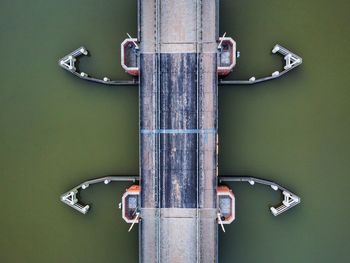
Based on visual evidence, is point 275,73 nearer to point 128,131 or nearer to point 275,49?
point 275,49

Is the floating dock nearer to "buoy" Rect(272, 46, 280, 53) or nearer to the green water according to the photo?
the green water

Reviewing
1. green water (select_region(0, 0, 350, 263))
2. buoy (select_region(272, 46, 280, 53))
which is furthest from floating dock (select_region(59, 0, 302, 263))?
buoy (select_region(272, 46, 280, 53))

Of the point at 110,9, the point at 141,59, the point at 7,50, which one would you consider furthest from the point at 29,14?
the point at 141,59

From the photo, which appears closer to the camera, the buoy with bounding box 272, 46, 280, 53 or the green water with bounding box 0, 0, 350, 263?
the buoy with bounding box 272, 46, 280, 53

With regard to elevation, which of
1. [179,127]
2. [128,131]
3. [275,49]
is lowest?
[128,131]

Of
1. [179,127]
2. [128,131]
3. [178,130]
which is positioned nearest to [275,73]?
[179,127]

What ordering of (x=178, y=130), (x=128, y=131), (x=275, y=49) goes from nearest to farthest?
(x=178, y=130)
(x=275, y=49)
(x=128, y=131)
